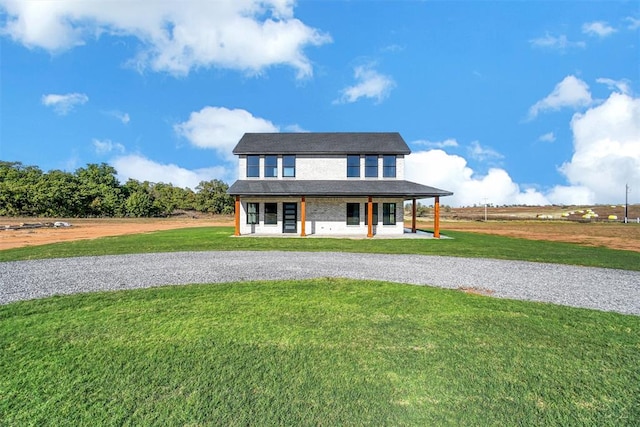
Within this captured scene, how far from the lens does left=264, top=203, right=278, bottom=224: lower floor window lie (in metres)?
21.1

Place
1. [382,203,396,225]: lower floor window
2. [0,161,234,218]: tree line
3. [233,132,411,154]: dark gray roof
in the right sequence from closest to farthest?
[382,203,396,225]: lower floor window
[233,132,411,154]: dark gray roof
[0,161,234,218]: tree line

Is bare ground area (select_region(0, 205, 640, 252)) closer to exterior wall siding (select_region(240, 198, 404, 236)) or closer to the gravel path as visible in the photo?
exterior wall siding (select_region(240, 198, 404, 236))

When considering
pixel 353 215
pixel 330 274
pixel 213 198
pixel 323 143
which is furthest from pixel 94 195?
pixel 330 274

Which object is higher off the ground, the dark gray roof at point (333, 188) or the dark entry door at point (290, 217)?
the dark gray roof at point (333, 188)

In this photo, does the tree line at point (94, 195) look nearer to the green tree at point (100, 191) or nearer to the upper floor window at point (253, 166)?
the green tree at point (100, 191)

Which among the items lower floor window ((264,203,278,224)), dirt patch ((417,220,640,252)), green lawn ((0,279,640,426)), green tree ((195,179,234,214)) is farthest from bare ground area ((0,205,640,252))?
green tree ((195,179,234,214))

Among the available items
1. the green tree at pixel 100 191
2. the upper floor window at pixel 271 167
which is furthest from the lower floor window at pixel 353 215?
the green tree at pixel 100 191

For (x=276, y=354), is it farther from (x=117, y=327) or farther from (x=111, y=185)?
(x=111, y=185)

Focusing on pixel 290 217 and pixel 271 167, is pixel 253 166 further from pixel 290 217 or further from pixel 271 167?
pixel 290 217

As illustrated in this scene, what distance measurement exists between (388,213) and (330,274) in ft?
45.5

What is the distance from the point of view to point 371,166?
21891 millimetres

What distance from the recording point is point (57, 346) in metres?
3.90

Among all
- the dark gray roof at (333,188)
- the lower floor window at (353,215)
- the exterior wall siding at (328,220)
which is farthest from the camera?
the lower floor window at (353,215)

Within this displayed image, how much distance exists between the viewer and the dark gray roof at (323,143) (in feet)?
71.1
